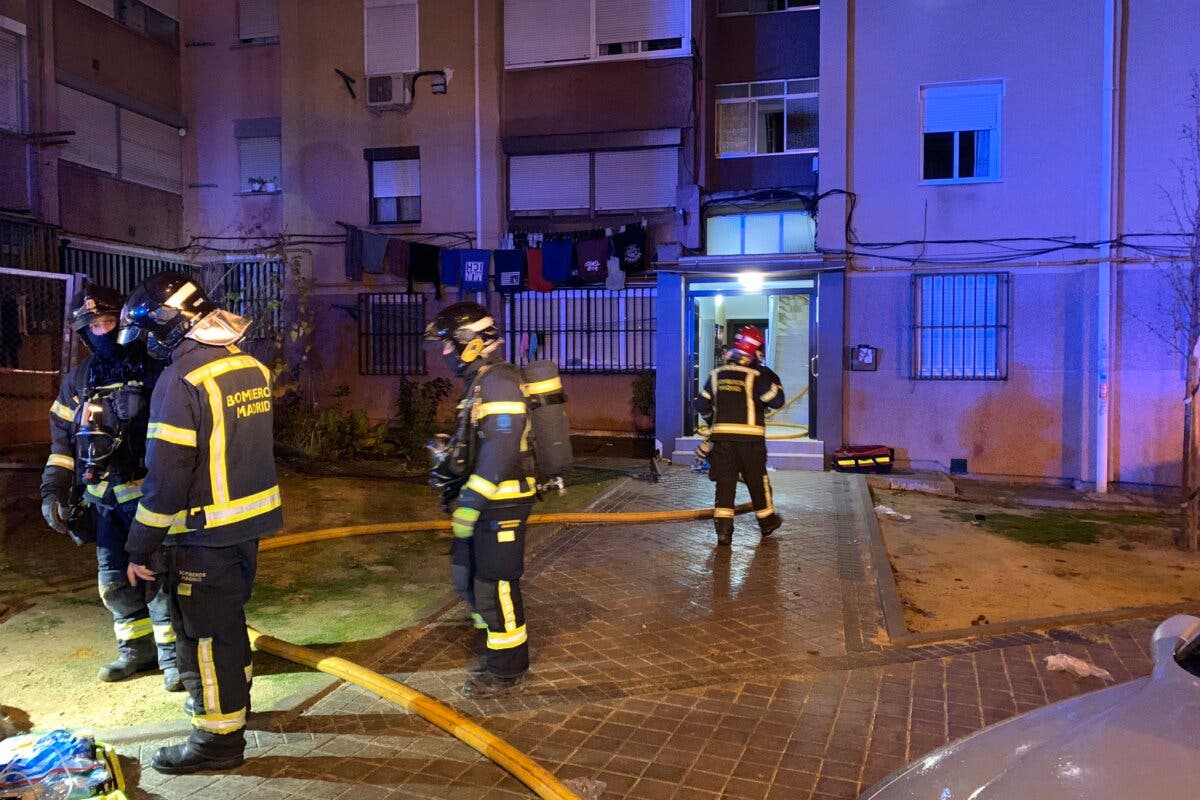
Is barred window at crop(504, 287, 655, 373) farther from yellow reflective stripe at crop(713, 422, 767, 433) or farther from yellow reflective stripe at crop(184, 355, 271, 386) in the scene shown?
yellow reflective stripe at crop(184, 355, 271, 386)

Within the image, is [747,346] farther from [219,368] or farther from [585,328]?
[585,328]

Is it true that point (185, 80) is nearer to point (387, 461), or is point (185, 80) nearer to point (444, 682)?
point (387, 461)

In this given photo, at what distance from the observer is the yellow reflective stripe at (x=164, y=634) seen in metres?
4.37

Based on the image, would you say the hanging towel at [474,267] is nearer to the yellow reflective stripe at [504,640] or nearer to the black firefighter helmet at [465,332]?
the black firefighter helmet at [465,332]

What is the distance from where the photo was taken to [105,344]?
4398mm

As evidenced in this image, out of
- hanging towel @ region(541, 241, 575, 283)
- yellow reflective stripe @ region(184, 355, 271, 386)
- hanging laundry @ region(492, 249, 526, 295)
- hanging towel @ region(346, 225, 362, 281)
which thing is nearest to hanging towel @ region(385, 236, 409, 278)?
hanging towel @ region(346, 225, 362, 281)

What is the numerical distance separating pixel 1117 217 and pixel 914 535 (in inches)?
248

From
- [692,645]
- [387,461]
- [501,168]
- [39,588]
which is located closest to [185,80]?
[501,168]

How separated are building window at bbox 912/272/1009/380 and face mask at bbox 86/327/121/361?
10507 mm

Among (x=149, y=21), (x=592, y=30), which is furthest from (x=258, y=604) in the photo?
(x=149, y=21)

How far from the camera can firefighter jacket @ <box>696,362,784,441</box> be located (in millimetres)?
7293

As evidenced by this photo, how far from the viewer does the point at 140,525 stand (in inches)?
137

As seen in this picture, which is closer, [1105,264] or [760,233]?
[1105,264]

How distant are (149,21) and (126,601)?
17.3m
